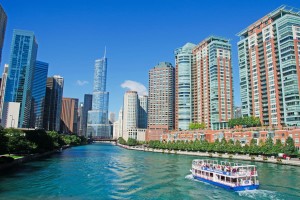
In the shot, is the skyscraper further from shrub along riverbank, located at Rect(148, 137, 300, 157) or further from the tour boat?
the tour boat

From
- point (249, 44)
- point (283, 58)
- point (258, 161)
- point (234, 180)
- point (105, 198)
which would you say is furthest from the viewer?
point (249, 44)

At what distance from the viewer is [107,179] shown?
69.5m

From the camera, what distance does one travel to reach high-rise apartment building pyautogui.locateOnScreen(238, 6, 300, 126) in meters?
151

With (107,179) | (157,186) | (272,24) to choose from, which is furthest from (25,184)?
(272,24)

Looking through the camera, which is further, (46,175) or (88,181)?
(46,175)

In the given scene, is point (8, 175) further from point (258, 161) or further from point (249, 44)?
point (249, 44)

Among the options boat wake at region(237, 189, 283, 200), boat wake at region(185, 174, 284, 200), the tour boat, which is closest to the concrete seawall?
the tour boat

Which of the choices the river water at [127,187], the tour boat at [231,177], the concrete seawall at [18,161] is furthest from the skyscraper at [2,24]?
the tour boat at [231,177]

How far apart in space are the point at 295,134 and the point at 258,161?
21746mm

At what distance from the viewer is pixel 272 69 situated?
164m

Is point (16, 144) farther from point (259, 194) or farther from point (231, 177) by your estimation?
point (259, 194)

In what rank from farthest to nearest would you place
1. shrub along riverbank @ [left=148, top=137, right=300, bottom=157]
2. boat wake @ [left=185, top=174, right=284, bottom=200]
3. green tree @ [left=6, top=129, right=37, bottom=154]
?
1. shrub along riverbank @ [left=148, top=137, right=300, bottom=157]
2. green tree @ [left=6, top=129, right=37, bottom=154]
3. boat wake @ [left=185, top=174, right=284, bottom=200]

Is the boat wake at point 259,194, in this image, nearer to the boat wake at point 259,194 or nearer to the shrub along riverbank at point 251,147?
the boat wake at point 259,194

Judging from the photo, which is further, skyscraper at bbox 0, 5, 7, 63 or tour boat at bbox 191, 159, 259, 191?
skyscraper at bbox 0, 5, 7, 63
